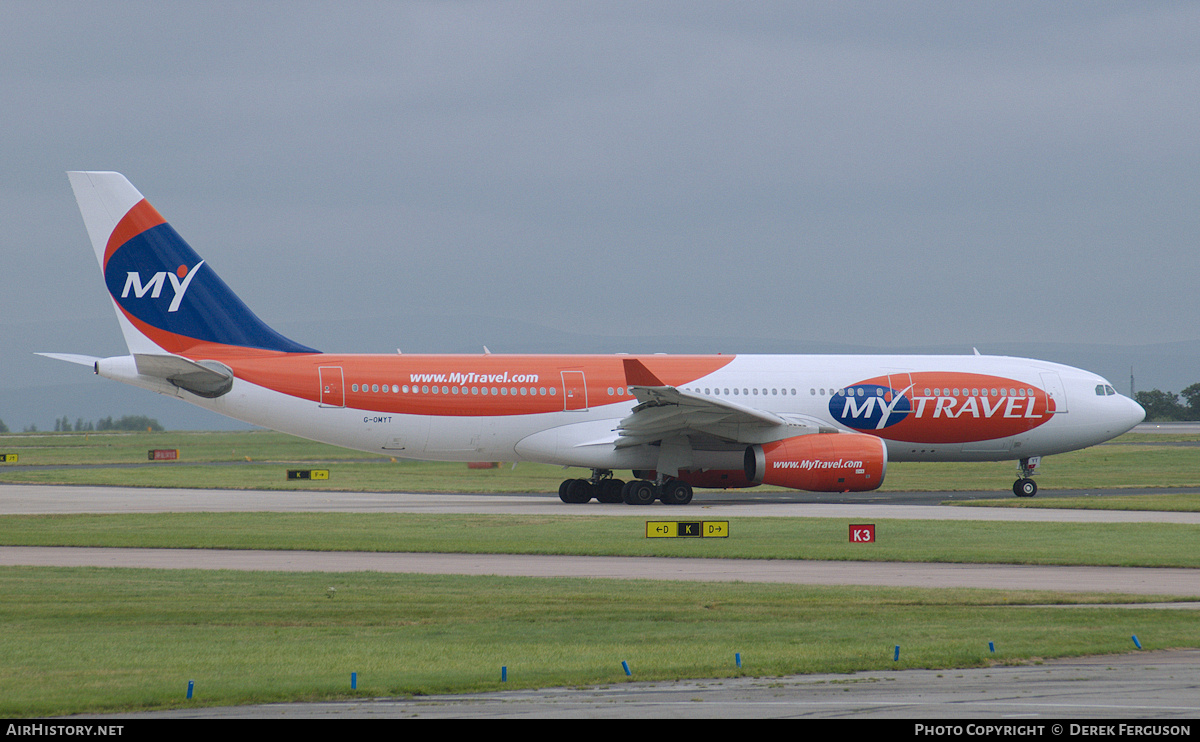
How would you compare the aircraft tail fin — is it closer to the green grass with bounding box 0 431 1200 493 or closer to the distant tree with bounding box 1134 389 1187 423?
the green grass with bounding box 0 431 1200 493

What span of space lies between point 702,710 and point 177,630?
A: 21.9 feet

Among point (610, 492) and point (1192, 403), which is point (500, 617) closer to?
point (610, 492)

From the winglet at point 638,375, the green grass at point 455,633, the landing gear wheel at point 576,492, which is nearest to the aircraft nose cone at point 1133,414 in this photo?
the winglet at point 638,375

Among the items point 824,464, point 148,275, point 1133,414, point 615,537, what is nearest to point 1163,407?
point 1133,414

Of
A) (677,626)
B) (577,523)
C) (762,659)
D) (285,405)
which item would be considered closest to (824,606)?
(677,626)

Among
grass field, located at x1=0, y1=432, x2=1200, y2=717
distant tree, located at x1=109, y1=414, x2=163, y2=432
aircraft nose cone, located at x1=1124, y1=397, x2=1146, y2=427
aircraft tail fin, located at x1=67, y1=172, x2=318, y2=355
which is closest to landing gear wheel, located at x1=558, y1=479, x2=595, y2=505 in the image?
grass field, located at x1=0, y1=432, x2=1200, y2=717

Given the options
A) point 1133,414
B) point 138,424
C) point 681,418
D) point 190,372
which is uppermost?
point 138,424

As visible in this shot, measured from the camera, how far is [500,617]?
1384cm

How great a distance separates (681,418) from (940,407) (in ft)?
26.4

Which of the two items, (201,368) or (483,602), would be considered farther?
(201,368)

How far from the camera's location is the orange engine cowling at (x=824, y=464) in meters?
29.4

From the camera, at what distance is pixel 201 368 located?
28.7m

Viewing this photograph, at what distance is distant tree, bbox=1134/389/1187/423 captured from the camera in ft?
347

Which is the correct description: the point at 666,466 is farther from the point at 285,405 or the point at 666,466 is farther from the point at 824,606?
the point at 824,606
